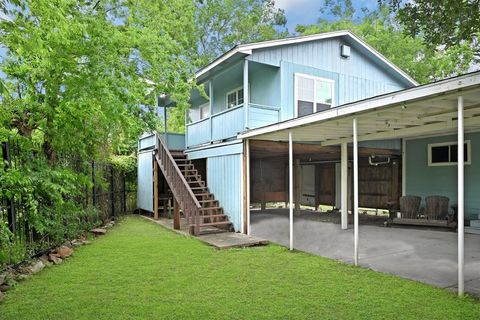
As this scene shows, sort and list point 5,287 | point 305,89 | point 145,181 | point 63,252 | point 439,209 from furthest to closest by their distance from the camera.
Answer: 1. point 145,181
2. point 305,89
3. point 439,209
4. point 63,252
5. point 5,287

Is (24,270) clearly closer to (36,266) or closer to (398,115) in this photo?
(36,266)

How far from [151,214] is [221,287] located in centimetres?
1002

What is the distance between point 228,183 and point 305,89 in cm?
387

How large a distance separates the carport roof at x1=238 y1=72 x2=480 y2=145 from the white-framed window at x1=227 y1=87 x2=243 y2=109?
3.75 meters

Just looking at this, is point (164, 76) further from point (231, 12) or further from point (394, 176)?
point (231, 12)

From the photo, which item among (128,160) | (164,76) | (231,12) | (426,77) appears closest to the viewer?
(164,76)

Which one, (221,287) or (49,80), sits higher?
(49,80)

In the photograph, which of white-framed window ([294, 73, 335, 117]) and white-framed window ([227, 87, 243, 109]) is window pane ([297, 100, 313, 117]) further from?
white-framed window ([227, 87, 243, 109])

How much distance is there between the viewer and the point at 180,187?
31.9 feet

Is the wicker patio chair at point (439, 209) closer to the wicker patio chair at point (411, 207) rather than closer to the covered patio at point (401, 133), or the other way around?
the wicker patio chair at point (411, 207)

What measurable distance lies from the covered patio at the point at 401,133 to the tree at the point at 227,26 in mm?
19785

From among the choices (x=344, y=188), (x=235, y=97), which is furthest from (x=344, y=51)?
(x=344, y=188)

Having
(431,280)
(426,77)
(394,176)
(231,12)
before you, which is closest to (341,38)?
(394,176)

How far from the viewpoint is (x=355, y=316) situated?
3.67m
